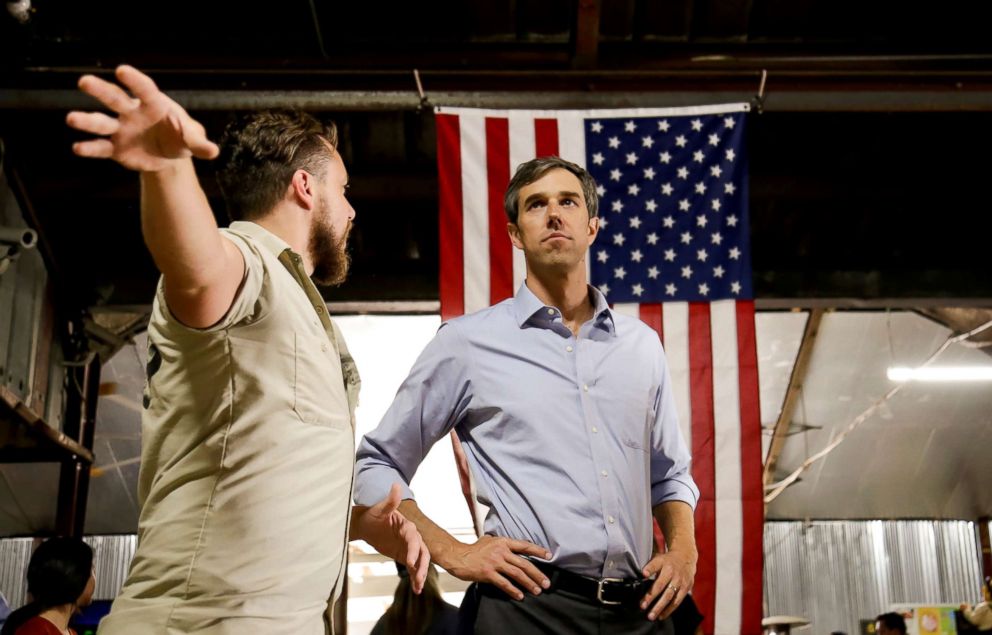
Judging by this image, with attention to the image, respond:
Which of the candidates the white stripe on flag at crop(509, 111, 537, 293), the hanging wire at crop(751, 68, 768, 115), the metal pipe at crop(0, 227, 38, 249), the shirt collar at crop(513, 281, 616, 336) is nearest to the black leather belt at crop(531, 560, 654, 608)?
the shirt collar at crop(513, 281, 616, 336)

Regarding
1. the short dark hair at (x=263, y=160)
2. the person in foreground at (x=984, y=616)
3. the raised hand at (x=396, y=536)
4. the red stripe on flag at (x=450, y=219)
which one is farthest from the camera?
the person in foreground at (x=984, y=616)

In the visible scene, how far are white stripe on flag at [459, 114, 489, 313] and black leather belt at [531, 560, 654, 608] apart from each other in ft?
7.39

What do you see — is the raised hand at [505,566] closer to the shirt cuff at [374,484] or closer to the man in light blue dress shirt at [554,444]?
the man in light blue dress shirt at [554,444]

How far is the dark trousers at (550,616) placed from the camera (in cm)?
218

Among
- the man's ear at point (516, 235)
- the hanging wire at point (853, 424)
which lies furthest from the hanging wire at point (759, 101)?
the hanging wire at point (853, 424)

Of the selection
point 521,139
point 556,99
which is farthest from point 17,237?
point 556,99

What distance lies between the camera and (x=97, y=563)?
13.8 m

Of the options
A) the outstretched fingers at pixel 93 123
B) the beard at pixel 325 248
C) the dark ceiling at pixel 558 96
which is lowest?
the outstretched fingers at pixel 93 123

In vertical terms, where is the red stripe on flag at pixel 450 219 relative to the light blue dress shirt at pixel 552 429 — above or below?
above

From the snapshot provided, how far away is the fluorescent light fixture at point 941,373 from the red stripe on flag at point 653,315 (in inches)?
263

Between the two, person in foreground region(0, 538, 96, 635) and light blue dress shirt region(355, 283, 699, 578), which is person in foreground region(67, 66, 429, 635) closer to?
light blue dress shirt region(355, 283, 699, 578)

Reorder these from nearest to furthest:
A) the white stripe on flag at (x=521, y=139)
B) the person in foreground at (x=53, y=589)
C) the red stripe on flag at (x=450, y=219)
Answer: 1. the person in foreground at (x=53, y=589)
2. the red stripe on flag at (x=450, y=219)
3. the white stripe on flag at (x=521, y=139)

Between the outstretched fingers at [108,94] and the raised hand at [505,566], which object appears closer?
the outstretched fingers at [108,94]

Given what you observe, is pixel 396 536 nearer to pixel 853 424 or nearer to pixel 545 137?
pixel 545 137
